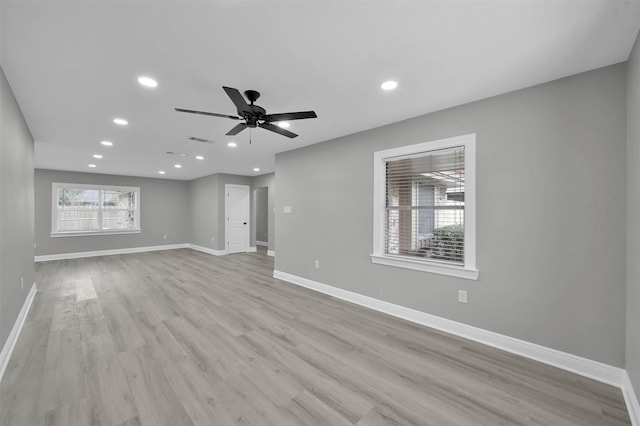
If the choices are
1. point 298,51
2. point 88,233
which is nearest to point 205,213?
point 88,233

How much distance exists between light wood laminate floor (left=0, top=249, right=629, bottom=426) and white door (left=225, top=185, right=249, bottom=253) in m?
4.46

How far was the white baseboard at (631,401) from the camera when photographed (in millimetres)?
1654

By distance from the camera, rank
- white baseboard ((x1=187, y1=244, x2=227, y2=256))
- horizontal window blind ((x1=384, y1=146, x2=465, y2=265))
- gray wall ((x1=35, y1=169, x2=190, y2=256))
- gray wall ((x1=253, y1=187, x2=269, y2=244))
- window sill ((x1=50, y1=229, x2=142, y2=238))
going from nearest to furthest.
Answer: horizontal window blind ((x1=384, y1=146, x2=465, y2=265)) < gray wall ((x1=35, y1=169, x2=190, y2=256)) < window sill ((x1=50, y1=229, x2=142, y2=238)) < white baseboard ((x1=187, y1=244, x2=227, y2=256)) < gray wall ((x1=253, y1=187, x2=269, y2=244))

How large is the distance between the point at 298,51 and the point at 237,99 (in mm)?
613

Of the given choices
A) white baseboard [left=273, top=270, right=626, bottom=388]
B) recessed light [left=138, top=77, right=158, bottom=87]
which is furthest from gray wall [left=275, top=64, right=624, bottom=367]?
recessed light [left=138, top=77, right=158, bottom=87]

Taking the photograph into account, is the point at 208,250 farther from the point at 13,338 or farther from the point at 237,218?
the point at 13,338

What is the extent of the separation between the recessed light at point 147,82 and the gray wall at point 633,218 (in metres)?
3.74

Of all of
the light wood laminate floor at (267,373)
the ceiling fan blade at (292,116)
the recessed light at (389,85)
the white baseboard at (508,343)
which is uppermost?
the recessed light at (389,85)

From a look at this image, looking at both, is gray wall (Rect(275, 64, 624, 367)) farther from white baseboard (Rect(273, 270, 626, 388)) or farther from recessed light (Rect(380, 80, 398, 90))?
recessed light (Rect(380, 80, 398, 90))

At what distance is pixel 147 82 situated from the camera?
2.42 meters

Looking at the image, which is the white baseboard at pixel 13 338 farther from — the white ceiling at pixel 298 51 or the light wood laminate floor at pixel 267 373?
the white ceiling at pixel 298 51

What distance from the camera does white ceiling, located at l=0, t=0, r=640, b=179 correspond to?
1.58 meters

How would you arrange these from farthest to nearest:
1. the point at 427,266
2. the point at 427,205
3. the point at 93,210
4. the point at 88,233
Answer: the point at 93,210 < the point at 88,233 < the point at 427,205 < the point at 427,266

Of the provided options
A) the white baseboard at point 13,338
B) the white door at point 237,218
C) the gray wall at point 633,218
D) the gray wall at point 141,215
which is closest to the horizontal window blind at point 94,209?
the gray wall at point 141,215
